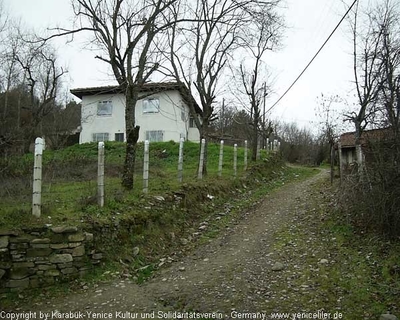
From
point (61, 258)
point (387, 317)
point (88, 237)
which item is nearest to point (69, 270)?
point (61, 258)

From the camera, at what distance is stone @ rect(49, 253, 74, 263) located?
6.04 metres

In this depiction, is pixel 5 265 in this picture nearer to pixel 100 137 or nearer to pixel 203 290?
pixel 203 290

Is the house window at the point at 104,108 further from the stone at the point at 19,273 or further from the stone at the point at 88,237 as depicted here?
the stone at the point at 19,273

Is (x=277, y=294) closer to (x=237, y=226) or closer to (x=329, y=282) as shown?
(x=329, y=282)

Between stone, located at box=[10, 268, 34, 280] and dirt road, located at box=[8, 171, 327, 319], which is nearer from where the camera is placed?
dirt road, located at box=[8, 171, 327, 319]

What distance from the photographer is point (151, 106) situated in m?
26.9

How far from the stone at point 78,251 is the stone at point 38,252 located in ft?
1.26

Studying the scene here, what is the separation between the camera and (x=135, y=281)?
620 centimetres

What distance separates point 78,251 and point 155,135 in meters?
20.8

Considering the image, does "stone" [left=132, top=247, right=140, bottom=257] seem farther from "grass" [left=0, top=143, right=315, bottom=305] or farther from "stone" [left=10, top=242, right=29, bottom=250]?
"stone" [left=10, top=242, right=29, bottom=250]

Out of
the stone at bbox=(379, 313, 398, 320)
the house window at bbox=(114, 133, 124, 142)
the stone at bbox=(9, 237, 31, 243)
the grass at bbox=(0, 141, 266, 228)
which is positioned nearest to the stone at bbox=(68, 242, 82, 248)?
the grass at bbox=(0, 141, 266, 228)

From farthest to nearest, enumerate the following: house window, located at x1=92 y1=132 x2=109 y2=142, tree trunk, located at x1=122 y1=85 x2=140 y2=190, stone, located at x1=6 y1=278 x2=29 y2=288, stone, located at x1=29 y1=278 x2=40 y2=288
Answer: house window, located at x1=92 y1=132 x2=109 y2=142 → tree trunk, located at x1=122 y1=85 x2=140 y2=190 → stone, located at x1=29 y1=278 x2=40 y2=288 → stone, located at x1=6 y1=278 x2=29 y2=288

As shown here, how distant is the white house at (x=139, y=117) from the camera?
1042 inches

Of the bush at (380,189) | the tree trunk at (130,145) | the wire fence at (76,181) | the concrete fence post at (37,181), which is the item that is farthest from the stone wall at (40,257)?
the bush at (380,189)
